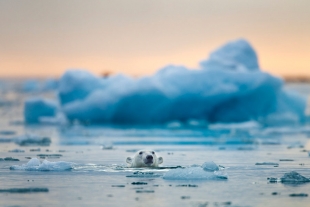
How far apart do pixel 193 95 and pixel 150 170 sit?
11.7 meters

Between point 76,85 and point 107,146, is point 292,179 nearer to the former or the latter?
point 107,146

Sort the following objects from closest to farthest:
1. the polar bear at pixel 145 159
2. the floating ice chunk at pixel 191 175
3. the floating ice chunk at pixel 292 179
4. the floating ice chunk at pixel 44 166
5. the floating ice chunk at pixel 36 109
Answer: the floating ice chunk at pixel 292 179, the floating ice chunk at pixel 191 175, the floating ice chunk at pixel 44 166, the polar bear at pixel 145 159, the floating ice chunk at pixel 36 109

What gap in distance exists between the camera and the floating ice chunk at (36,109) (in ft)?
72.5

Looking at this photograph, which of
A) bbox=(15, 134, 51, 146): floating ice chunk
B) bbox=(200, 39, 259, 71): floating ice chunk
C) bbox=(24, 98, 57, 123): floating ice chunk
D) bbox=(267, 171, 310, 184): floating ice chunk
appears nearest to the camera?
bbox=(267, 171, 310, 184): floating ice chunk

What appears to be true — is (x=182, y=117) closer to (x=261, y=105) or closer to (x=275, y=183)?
(x=261, y=105)

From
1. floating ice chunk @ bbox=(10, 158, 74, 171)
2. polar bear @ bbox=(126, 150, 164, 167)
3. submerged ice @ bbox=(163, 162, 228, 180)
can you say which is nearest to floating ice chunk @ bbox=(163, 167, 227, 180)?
submerged ice @ bbox=(163, 162, 228, 180)

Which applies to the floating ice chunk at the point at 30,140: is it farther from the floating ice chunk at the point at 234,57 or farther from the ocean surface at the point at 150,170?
the floating ice chunk at the point at 234,57

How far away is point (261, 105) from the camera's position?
851 inches

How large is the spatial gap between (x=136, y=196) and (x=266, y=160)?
4.21 meters

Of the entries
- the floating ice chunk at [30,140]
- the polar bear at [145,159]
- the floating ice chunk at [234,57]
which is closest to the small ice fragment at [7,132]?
the floating ice chunk at [30,140]

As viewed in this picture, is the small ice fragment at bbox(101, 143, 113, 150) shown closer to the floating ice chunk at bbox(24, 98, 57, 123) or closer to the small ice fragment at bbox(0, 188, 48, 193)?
the small ice fragment at bbox(0, 188, 48, 193)

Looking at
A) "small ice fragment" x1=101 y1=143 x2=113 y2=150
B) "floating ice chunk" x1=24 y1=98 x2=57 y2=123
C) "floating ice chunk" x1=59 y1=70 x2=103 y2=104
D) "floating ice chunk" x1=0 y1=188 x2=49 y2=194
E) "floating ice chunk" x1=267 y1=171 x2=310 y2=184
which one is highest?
"floating ice chunk" x1=59 y1=70 x2=103 y2=104

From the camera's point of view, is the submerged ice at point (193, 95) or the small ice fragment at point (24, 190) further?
the submerged ice at point (193, 95)

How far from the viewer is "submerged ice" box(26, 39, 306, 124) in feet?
67.0
